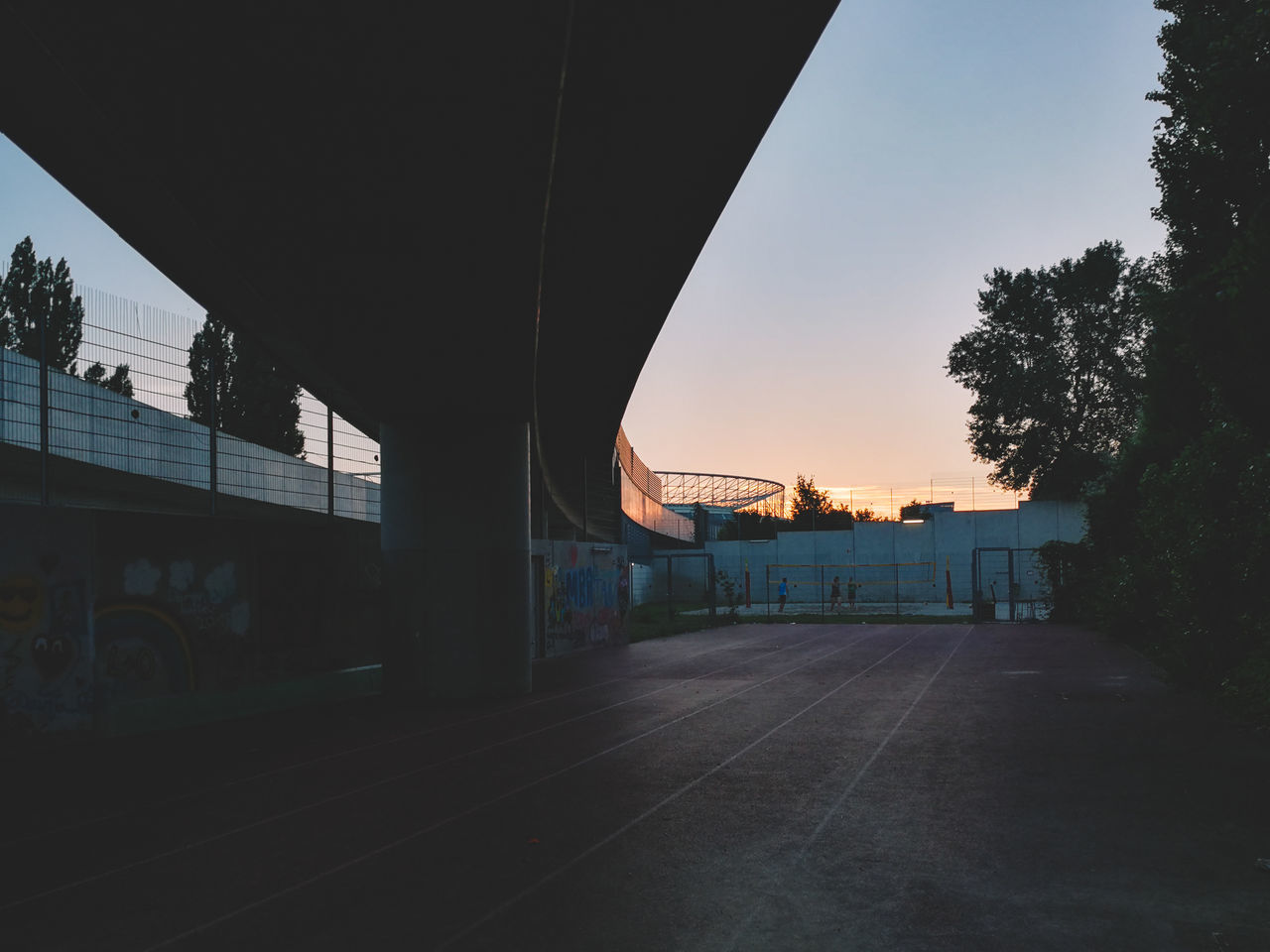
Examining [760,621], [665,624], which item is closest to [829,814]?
[665,624]

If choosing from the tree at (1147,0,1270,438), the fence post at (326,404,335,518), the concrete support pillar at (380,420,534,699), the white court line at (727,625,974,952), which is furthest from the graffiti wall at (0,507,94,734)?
the tree at (1147,0,1270,438)

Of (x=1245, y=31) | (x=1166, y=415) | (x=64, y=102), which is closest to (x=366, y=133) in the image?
(x=64, y=102)

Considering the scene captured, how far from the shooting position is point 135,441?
A: 45.9ft

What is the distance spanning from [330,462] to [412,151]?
11884mm

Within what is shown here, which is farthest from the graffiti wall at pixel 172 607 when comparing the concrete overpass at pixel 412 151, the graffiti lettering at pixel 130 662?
the concrete overpass at pixel 412 151

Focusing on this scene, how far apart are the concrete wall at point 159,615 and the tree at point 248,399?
4.90ft

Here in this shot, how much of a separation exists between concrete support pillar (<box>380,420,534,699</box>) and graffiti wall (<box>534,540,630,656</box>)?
7825 mm

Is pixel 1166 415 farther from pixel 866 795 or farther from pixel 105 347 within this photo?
pixel 105 347

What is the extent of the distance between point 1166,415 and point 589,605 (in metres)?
15.5

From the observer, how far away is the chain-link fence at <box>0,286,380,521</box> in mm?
12633

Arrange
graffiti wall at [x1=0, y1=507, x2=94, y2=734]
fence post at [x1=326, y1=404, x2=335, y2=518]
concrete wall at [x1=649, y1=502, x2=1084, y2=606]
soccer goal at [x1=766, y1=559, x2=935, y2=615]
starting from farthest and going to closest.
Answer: soccer goal at [x1=766, y1=559, x2=935, y2=615] → concrete wall at [x1=649, y1=502, x2=1084, y2=606] → fence post at [x1=326, y1=404, x2=335, y2=518] → graffiti wall at [x1=0, y1=507, x2=94, y2=734]

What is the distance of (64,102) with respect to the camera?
7.48 meters

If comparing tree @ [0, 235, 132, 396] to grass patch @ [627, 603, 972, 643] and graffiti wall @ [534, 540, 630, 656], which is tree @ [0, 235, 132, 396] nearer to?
graffiti wall @ [534, 540, 630, 656]

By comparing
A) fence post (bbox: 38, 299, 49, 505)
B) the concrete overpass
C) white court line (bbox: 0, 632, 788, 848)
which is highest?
the concrete overpass
